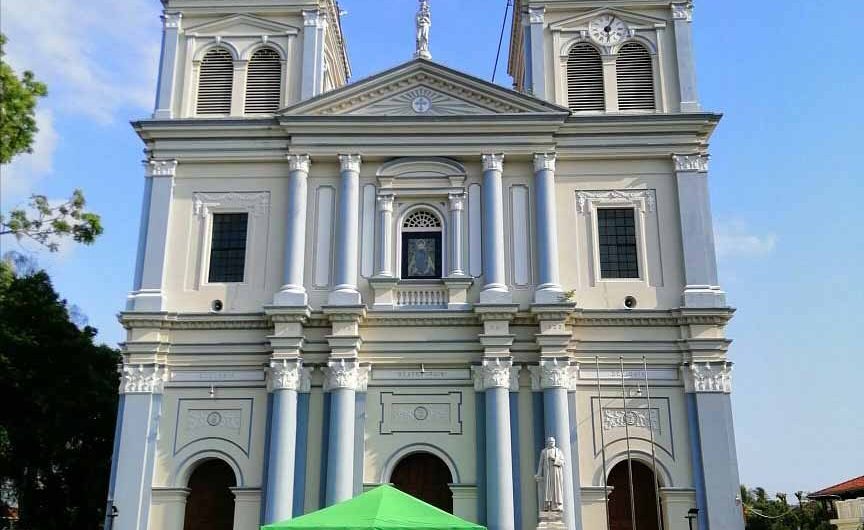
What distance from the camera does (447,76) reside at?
22031mm

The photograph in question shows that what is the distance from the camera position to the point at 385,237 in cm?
2102

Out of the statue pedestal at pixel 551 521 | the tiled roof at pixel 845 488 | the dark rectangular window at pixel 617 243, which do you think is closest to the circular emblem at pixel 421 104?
the dark rectangular window at pixel 617 243

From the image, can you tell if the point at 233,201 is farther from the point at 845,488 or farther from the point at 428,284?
the point at 845,488

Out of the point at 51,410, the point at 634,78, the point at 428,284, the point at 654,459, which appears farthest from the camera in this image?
the point at 51,410

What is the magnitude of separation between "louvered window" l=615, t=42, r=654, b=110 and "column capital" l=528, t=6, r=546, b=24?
215cm

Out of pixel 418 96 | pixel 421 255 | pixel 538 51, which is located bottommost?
pixel 421 255

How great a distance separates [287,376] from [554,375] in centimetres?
580

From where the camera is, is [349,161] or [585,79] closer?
[349,161]

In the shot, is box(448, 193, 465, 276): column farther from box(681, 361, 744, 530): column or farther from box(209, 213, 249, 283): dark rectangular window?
box(681, 361, 744, 530): column

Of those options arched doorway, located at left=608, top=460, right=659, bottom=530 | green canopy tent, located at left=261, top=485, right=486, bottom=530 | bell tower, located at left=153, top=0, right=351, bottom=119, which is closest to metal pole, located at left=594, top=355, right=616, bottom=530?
arched doorway, located at left=608, top=460, right=659, bottom=530

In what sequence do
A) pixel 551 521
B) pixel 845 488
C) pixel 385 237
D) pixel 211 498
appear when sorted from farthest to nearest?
1. pixel 845 488
2. pixel 385 237
3. pixel 211 498
4. pixel 551 521

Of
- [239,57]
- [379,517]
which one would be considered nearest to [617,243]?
[239,57]

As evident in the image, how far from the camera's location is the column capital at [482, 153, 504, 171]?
69.8 ft

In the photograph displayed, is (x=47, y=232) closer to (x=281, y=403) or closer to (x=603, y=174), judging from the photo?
(x=281, y=403)
